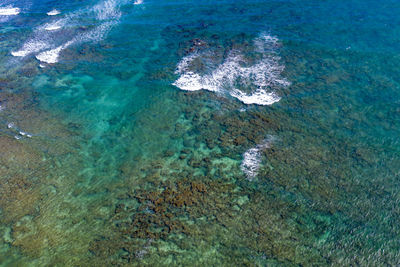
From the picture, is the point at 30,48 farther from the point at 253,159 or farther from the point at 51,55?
the point at 253,159

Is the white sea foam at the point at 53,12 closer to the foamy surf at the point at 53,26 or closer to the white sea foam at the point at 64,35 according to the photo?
the white sea foam at the point at 64,35

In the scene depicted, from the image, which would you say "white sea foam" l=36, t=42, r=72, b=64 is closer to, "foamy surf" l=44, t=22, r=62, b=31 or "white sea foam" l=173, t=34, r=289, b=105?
"foamy surf" l=44, t=22, r=62, b=31

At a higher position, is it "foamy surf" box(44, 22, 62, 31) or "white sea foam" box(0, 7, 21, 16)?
"white sea foam" box(0, 7, 21, 16)

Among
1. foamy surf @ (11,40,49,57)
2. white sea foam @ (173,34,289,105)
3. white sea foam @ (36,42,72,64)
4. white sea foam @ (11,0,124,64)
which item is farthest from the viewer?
foamy surf @ (11,40,49,57)

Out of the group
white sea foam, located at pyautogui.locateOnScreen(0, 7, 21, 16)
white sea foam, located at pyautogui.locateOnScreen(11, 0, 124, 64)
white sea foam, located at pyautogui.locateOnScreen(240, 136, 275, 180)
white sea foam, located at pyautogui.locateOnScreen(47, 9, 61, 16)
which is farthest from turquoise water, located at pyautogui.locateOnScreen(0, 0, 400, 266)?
white sea foam, located at pyautogui.locateOnScreen(0, 7, 21, 16)

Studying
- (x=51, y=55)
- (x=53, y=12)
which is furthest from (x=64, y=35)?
(x=53, y=12)

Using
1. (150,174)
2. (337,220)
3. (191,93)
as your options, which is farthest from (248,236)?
(191,93)
